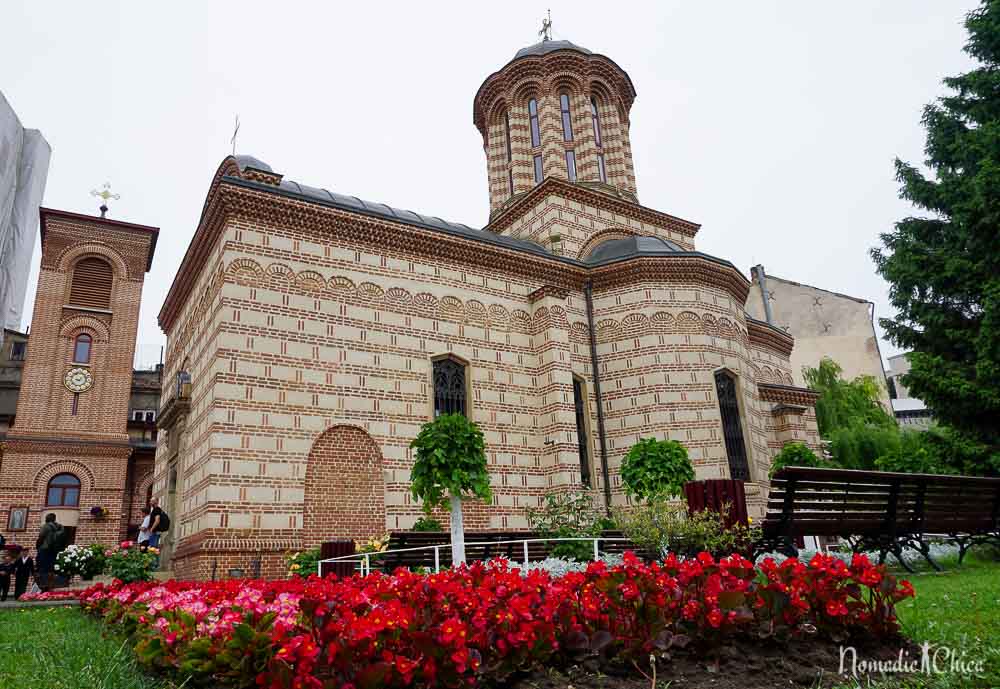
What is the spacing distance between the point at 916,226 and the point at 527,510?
998 centimetres

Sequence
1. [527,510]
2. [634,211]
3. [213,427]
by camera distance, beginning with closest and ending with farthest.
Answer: [213,427], [527,510], [634,211]

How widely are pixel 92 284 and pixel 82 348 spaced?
2660 mm

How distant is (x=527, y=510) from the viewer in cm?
1327

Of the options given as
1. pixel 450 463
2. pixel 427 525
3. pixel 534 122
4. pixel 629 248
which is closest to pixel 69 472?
pixel 427 525

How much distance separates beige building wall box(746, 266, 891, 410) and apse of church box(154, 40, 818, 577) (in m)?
16.0

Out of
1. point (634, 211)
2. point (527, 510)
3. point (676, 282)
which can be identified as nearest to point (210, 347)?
point (527, 510)

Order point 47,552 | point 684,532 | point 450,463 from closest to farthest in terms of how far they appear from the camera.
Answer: point 684,532, point 450,463, point 47,552

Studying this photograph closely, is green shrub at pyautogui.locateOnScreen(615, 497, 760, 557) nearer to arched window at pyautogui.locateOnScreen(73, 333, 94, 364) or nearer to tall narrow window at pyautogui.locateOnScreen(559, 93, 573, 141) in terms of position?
tall narrow window at pyautogui.locateOnScreen(559, 93, 573, 141)

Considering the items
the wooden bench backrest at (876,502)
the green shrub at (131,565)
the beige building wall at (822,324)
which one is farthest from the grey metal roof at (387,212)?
the beige building wall at (822,324)

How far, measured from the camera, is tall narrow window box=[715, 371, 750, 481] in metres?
14.5

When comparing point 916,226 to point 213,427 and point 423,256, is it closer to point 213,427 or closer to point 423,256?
point 423,256

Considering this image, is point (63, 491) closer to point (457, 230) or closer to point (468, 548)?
point (457, 230)

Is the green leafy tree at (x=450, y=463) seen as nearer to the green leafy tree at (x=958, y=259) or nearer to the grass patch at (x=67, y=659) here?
the grass patch at (x=67, y=659)

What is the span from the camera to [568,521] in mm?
11875
